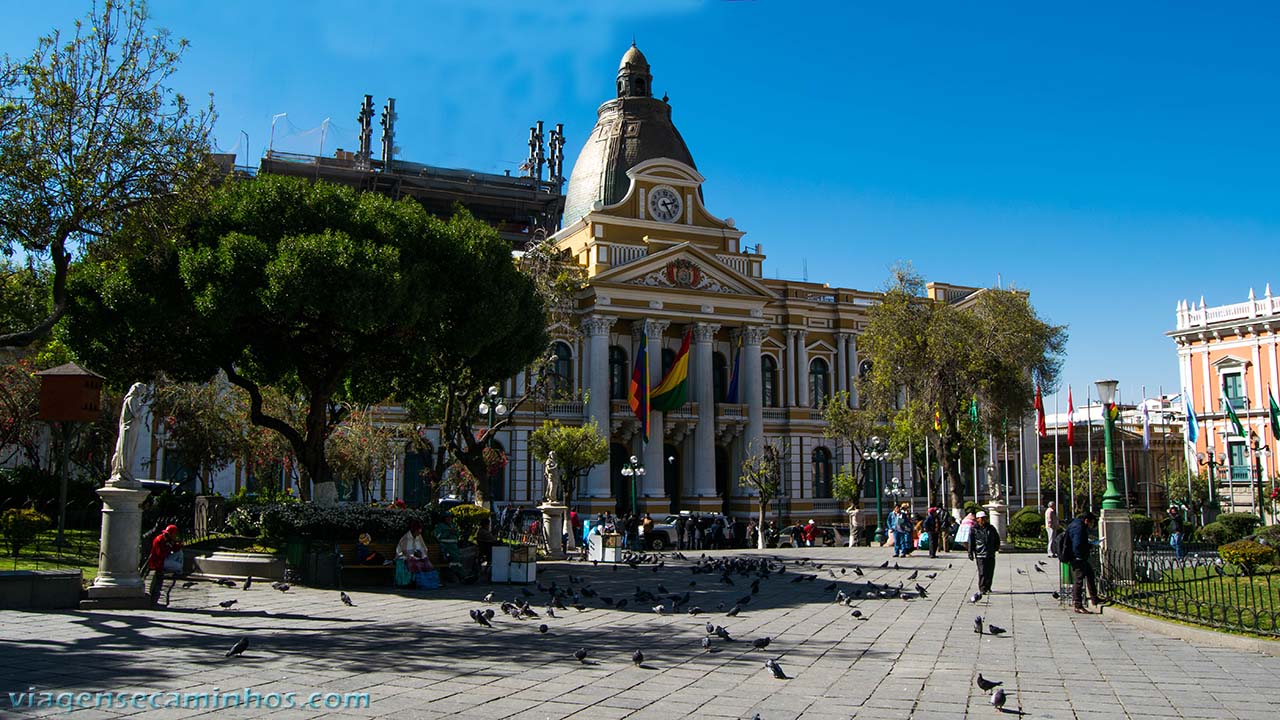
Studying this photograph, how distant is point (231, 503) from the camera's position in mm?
27438

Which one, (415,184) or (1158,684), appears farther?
(415,184)

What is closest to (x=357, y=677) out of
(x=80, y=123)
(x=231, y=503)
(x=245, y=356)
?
(x=80, y=123)

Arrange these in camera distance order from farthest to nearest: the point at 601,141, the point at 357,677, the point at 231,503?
1. the point at 601,141
2. the point at 231,503
3. the point at 357,677

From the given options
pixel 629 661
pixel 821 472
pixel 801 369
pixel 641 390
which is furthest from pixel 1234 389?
pixel 629 661

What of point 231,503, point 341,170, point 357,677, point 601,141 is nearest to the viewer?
point 357,677

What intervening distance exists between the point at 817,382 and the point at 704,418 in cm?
879

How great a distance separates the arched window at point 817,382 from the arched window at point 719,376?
5100 mm

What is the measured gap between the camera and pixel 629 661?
34.3 feet

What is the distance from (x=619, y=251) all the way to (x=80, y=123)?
94.1 ft

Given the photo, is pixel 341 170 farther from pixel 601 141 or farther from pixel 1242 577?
pixel 1242 577

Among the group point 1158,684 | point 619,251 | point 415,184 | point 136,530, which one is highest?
point 415,184

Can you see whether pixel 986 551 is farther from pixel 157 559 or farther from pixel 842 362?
pixel 842 362

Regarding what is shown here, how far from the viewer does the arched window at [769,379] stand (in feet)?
158

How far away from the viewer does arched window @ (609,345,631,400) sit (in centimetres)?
4450
